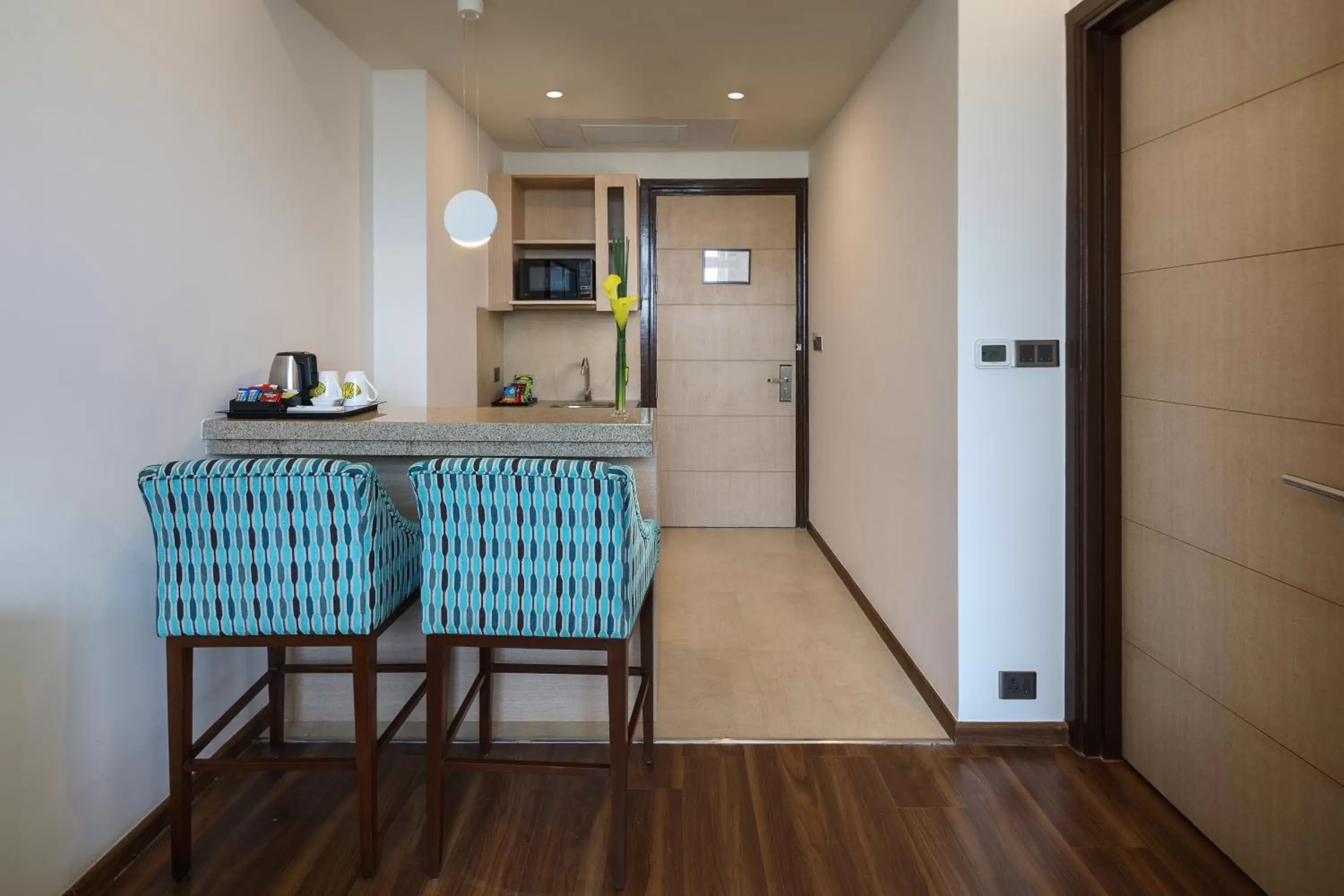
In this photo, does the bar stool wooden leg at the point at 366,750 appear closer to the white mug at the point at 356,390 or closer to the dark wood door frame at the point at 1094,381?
the white mug at the point at 356,390

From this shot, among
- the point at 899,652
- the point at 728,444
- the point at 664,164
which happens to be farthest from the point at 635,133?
the point at 899,652

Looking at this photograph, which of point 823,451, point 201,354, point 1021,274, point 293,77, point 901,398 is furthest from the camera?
point 823,451

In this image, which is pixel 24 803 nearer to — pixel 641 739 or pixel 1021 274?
pixel 641 739

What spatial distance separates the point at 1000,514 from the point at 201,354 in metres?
2.34

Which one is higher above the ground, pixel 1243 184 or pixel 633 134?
pixel 633 134

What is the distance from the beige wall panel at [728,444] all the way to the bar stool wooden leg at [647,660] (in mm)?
3211

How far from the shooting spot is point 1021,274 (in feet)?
8.41

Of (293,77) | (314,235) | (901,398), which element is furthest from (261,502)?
(901,398)

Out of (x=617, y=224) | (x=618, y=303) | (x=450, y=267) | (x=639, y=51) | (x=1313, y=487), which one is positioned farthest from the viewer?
(x=617, y=224)

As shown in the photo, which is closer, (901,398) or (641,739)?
(641,739)

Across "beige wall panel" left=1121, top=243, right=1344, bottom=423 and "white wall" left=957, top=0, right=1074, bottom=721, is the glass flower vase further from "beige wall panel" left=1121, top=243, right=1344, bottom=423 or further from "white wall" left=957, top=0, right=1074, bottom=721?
"beige wall panel" left=1121, top=243, right=1344, bottom=423

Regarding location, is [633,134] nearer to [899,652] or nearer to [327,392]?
[327,392]

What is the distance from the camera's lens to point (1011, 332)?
101 inches

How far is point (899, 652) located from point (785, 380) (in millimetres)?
2609
